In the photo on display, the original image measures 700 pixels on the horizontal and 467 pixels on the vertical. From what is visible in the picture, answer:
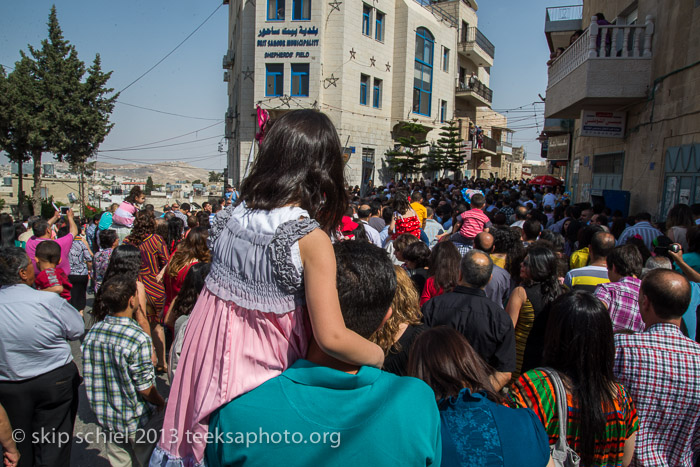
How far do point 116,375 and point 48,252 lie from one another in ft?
8.43

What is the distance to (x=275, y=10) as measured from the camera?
2355 centimetres

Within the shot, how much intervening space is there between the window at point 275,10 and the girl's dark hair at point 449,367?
2490cm

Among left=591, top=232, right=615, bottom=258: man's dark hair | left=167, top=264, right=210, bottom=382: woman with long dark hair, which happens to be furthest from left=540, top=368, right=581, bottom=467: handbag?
left=167, top=264, right=210, bottom=382: woman with long dark hair

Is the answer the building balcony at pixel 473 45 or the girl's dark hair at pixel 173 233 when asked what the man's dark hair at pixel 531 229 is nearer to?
the girl's dark hair at pixel 173 233

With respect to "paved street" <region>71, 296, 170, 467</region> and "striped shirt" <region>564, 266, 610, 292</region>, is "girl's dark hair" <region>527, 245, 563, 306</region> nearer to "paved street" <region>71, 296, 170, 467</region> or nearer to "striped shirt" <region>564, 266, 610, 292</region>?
"striped shirt" <region>564, 266, 610, 292</region>

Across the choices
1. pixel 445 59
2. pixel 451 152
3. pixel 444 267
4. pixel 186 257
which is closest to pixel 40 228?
pixel 186 257

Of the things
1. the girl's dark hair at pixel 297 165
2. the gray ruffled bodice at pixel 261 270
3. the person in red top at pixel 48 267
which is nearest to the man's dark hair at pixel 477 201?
the person in red top at pixel 48 267

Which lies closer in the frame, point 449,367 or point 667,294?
point 449,367

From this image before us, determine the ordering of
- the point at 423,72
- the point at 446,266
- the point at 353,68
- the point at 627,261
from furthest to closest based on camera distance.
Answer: the point at 423,72
the point at 353,68
the point at 446,266
the point at 627,261

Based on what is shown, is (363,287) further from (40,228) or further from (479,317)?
(40,228)

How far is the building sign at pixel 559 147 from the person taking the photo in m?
21.7

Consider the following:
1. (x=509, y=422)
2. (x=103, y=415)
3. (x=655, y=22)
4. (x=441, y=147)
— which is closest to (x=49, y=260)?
(x=103, y=415)

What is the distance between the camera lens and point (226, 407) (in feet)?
4.45

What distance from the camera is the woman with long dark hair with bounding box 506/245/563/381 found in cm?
359
